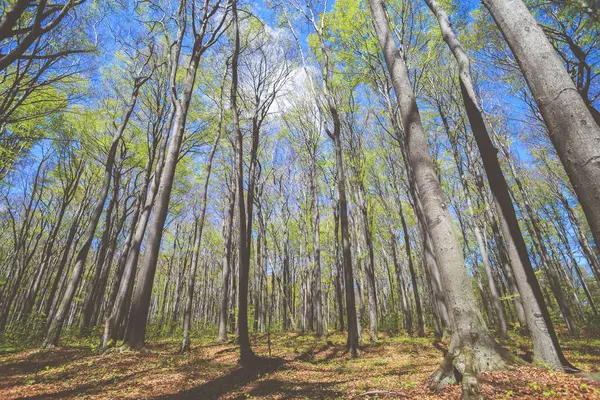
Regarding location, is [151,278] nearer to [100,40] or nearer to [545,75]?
[100,40]

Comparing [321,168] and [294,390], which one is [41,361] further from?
[321,168]

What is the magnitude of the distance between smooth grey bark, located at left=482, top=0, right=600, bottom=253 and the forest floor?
1.95 m

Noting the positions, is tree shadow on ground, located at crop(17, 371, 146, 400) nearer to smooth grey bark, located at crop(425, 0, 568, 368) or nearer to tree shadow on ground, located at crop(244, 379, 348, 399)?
tree shadow on ground, located at crop(244, 379, 348, 399)

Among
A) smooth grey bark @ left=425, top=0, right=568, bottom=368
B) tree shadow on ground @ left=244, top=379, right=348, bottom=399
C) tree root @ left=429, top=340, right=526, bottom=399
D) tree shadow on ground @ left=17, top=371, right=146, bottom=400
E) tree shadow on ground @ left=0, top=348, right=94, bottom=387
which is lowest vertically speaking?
tree shadow on ground @ left=244, top=379, right=348, bottom=399

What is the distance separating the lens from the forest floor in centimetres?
286

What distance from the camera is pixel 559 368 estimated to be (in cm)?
343

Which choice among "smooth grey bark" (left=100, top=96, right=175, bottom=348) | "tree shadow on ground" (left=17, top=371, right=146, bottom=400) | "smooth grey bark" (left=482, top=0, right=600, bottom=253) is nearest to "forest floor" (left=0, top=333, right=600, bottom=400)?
"tree shadow on ground" (left=17, top=371, right=146, bottom=400)

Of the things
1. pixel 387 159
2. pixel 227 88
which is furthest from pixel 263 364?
pixel 387 159

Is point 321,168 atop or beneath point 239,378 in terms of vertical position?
atop

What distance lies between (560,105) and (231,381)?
691 cm

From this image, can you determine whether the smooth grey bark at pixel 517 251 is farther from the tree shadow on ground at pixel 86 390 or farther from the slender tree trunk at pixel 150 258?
the slender tree trunk at pixel 150 258

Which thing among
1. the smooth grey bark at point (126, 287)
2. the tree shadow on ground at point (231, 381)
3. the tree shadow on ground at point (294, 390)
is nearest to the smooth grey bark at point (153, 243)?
the smooth grey bark at point (126, 287)

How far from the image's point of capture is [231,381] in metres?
5.70

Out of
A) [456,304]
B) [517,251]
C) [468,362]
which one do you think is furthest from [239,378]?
[517,251]
